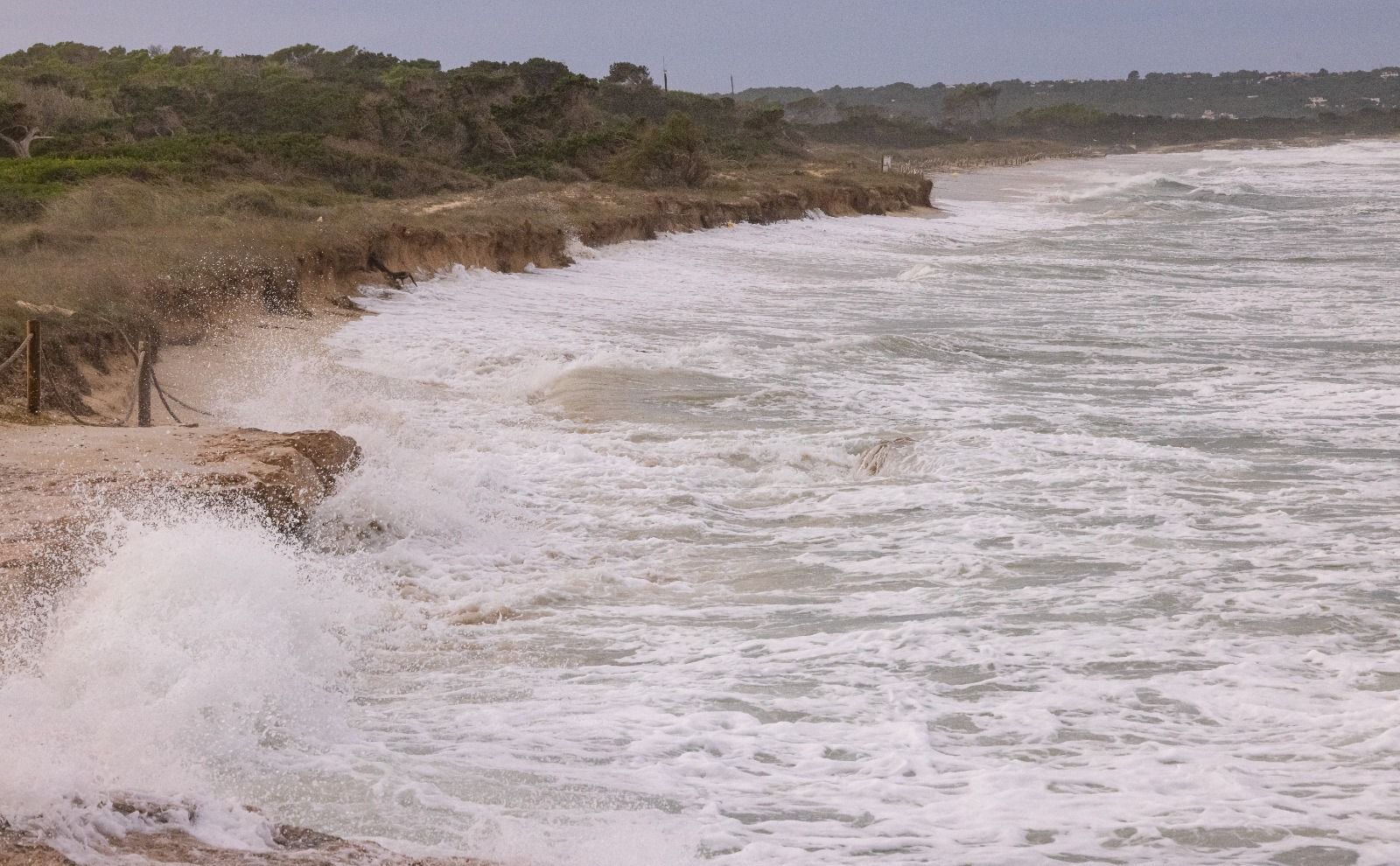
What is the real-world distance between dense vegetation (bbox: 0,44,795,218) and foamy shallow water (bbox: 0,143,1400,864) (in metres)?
14.3

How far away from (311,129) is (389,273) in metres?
24.4

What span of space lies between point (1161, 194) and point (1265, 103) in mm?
149524

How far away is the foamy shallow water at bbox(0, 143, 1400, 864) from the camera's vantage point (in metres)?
5.28

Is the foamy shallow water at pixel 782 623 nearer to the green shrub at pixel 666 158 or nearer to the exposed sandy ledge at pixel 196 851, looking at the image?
the exposed sandy ledge at pixel 196 851

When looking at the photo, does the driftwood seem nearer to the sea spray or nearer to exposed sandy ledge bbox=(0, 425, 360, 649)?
exposed sandy ledge bbox=(0, 425, 360, 649)

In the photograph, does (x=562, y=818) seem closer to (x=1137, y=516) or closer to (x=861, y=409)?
(x=1137, y=516)

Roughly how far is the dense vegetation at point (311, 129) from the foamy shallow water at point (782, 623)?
14.3 meters

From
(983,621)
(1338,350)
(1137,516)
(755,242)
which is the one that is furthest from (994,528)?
(755,242)

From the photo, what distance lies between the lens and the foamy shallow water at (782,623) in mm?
5277

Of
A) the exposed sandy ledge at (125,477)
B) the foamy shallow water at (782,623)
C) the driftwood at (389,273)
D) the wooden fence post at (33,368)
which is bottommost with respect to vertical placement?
the foamy shallow water at (782,623)

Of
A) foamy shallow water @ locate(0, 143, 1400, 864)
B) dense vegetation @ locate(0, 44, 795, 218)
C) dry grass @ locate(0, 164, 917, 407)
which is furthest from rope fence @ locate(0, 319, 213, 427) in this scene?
dense vegetation @ locate(0, 44, 795, 218)

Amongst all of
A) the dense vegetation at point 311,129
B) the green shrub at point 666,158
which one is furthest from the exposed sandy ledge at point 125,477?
the green shrub at point 666,158

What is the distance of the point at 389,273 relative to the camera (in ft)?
69.8

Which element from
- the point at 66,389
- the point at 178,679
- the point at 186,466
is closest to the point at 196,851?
the point at 178,679
